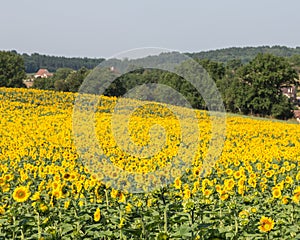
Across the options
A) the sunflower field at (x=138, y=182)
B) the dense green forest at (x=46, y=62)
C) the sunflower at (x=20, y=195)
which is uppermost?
the dense green forest at (x=46, y=62)

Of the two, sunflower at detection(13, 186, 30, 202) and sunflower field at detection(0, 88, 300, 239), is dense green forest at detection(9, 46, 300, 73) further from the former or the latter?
sunflower at detection(13, 186, 30, 202)

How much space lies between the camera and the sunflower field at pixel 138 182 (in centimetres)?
342

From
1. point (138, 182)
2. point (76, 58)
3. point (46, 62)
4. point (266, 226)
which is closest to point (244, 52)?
point (76, 58)

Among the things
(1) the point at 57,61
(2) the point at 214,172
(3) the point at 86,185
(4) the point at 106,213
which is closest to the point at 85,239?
(4) the point at 106,213

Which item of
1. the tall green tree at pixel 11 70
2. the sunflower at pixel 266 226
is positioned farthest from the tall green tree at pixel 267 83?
the sunflower at pixel 266 226

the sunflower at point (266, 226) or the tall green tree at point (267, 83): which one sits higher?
the tall green tree at point (267, 83)

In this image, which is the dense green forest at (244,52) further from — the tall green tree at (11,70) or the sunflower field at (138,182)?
the sunflower field at (138,182)

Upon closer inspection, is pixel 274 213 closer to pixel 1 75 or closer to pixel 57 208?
pixel 57 208

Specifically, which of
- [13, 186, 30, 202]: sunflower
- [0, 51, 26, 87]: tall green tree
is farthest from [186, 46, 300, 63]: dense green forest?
[13, 186, 30, 202]: sunflower

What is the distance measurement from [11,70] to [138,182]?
145 ft

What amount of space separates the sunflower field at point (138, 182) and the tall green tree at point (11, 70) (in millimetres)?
21721

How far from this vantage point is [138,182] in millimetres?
5234

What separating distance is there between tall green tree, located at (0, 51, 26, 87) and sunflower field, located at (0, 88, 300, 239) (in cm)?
2172

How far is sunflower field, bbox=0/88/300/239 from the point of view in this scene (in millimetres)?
3422
